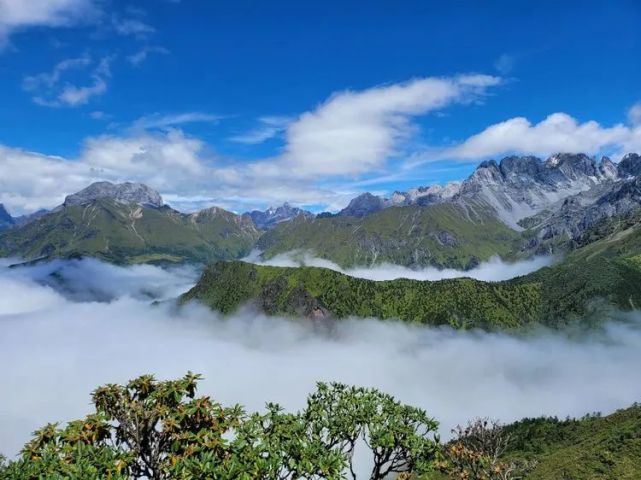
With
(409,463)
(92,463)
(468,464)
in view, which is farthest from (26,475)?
(468,464)

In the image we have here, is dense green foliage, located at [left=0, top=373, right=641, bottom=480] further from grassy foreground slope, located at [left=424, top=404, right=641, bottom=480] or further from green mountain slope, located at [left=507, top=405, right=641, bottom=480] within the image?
green mountain slope, located at [left=507, top=405, right=641, bottom=480]

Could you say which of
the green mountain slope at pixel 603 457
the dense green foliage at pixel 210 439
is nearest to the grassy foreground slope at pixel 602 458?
the green mountain slope at pixel 603 457

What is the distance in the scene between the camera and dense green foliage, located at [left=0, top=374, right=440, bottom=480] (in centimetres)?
2667

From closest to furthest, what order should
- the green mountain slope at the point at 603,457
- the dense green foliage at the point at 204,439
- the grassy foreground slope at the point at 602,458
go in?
the dense green foliage at the point at 204,439 → the grassy foreground slope at the point at 602,458 → the green mountain slope at the point at 603,457

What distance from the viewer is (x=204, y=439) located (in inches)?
1207

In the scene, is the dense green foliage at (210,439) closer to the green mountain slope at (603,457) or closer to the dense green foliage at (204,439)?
the dense green foliage at (204,439)

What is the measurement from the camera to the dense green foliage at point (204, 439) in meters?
26.7

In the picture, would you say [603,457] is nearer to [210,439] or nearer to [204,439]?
[210,439]

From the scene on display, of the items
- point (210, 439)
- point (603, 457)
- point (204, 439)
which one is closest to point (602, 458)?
point (603, 457)

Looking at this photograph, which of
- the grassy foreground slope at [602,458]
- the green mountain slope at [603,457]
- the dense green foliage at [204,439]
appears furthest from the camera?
the green mountain slope at [603,457]

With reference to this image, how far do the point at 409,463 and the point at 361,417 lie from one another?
4989 millimetres

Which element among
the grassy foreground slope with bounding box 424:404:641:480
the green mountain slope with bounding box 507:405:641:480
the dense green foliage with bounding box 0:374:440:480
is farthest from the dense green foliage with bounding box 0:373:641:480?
the green mountain slope with bounding box 507:405:641:480

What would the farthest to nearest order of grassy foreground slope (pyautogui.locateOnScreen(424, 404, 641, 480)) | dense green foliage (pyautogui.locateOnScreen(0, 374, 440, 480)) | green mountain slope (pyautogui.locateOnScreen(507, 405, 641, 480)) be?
green mountain slope (pyautogui.locateOnScreen(507, 405, 641, 480)), grassy foreground slope (pyautogui.locateOnScreen(424, 404, 641, 480)), dense green foliage (pyautogui.locateOnScreen(0, 374, 440, 480))

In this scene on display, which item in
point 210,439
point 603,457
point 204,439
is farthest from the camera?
point 603,457
